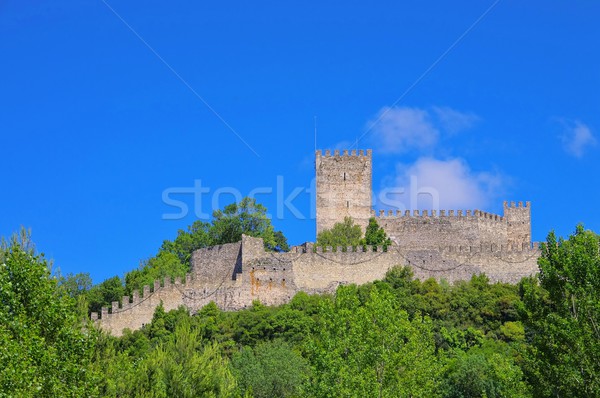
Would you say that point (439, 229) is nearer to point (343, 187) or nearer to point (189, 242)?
point (343, 187)

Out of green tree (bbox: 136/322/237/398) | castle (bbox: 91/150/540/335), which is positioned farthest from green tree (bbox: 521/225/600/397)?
castle (bbox: 91/150/540/335)

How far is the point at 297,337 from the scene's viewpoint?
56.9 m

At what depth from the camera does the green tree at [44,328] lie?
30422 mm

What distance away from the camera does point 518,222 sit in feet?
245

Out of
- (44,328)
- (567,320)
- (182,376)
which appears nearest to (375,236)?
(182,376)

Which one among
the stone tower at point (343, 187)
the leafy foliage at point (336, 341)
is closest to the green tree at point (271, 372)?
the leafy foliage at point (336, 341)

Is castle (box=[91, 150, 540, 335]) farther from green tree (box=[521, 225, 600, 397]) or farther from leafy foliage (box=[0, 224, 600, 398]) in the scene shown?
green tree (box=[521, 225, 600, 397])

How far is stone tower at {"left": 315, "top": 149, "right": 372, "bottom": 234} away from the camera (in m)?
72.9

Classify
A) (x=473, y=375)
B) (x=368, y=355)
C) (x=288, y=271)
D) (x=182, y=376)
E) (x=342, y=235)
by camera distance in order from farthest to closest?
(x=342, y=235)
(x=288, y=271)
(x=473, y=375)
(x=368, y=355)
(x=182, y=376)

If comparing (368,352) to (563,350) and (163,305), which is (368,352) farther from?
(163,305)

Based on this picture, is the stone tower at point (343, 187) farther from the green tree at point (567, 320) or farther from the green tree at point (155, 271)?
the green tree at point (567, 320)

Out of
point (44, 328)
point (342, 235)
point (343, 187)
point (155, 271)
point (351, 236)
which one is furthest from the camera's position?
point (343, 187)

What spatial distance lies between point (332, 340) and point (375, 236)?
27543 millimetres

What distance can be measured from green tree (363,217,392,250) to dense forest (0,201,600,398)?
24 centimetres
